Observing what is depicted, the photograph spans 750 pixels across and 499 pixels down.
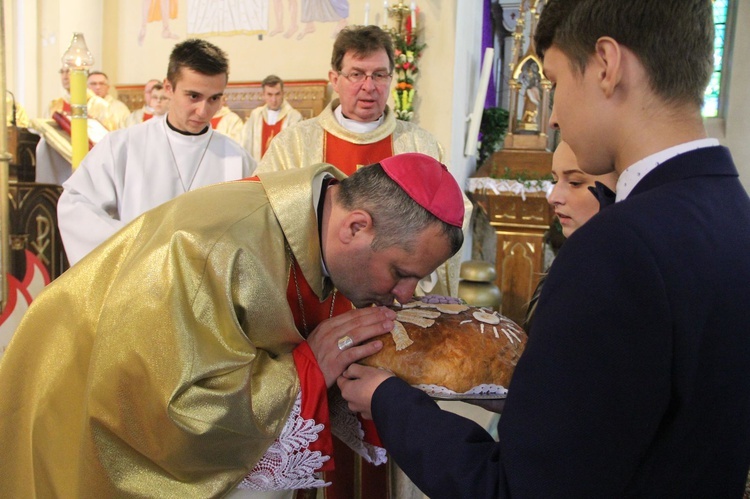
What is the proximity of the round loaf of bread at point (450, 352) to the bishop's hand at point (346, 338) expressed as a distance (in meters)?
0.03

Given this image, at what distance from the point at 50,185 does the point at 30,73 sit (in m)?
8.84

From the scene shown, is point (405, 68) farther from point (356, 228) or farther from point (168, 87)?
point (356, 228)

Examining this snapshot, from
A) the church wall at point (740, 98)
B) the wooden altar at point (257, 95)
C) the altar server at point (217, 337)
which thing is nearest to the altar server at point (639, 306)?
the altar server at point (217, 337)

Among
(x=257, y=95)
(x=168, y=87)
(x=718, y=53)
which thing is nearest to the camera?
(x=168, y=87)

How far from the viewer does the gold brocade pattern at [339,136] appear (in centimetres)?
418

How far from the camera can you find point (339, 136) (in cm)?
424

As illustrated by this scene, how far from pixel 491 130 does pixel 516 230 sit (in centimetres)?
233

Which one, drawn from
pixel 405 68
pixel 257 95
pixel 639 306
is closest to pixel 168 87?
pixel 639 306

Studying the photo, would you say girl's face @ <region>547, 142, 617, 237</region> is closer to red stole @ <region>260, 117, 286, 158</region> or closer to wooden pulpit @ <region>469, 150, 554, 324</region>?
wooden pulpit @ <region>469, 150, 554, 324</region>

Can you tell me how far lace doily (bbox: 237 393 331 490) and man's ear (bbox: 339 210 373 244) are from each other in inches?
17.5

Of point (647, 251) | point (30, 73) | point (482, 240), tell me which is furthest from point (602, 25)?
point (30, 73)

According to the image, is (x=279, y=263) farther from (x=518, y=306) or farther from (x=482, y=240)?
(x=482, y=240)

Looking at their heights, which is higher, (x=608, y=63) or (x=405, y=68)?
(x=405, y=68)

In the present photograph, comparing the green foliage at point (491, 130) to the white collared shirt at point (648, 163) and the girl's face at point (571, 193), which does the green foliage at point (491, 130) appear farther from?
the white collared shirt at point (648, 163)
